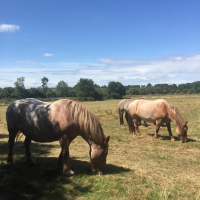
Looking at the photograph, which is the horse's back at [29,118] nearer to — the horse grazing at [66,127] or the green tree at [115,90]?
the horse grazing at [66,127]

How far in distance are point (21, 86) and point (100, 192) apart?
66583 mm

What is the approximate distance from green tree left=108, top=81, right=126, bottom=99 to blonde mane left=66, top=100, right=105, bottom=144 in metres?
72.9

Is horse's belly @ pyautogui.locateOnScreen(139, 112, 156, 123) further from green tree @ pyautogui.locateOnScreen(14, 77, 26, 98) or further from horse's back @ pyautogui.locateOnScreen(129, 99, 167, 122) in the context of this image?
green tree @ pyautogui.locateOnScreen(14, 77, 26, 98)

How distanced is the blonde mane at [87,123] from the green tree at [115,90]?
239 feet

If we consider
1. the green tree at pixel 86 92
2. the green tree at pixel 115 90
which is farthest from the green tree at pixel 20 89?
the green tree at pixel 115 90

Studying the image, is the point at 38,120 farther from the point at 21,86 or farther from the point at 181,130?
the point at 21,86

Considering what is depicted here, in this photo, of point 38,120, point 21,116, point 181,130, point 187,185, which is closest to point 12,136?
point 21,116

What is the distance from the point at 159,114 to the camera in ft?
31.3

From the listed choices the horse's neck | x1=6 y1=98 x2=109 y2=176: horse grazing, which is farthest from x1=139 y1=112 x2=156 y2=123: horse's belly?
x1=6 y1=98 x2=109 y2=176: horse grazing

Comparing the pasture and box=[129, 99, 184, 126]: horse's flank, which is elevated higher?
box=[129, 99, 184, 126]: horse's flank

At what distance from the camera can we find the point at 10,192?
11.9 ft

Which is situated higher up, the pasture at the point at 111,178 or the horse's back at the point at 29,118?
the horse's back at the point at 29,118

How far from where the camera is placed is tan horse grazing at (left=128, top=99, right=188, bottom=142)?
Result: 8844mm

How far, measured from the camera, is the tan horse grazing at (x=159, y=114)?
8.84 m
